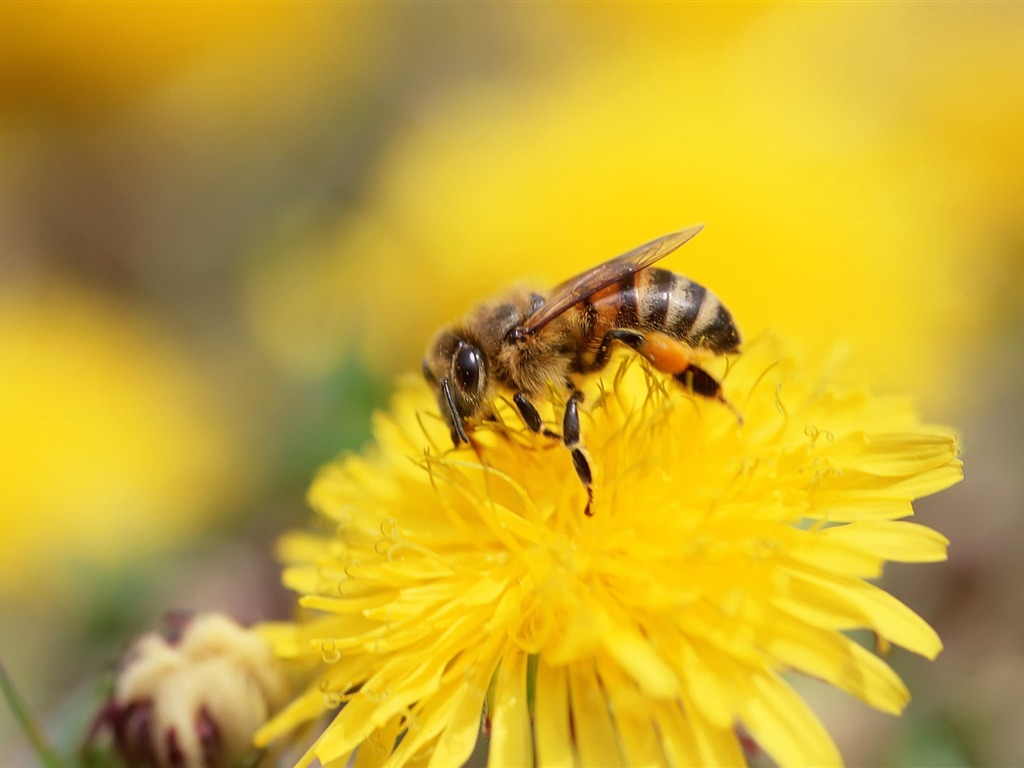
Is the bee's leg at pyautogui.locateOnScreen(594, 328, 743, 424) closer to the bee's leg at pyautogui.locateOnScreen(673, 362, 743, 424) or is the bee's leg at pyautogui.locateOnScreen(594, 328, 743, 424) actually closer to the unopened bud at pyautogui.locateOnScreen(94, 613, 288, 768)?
the bee's leg at pyautogui.locateOnScreen(673, 362, 743, 424)

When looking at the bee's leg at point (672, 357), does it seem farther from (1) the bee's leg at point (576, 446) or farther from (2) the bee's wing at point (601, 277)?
(1) the bee's leg at point (576, 446)

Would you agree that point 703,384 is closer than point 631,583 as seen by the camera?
No

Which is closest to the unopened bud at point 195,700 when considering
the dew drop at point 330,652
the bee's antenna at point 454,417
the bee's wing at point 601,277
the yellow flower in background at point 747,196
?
the dew drop at point 330,652

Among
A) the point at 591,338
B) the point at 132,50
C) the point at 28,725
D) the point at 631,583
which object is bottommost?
the point at 631,583

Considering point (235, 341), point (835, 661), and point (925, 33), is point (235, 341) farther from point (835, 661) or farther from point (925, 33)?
point (835, 661)

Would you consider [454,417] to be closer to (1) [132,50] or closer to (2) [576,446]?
(2) [576,446]

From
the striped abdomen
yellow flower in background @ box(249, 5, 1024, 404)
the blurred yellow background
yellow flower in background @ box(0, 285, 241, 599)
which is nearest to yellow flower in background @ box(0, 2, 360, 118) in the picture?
the blurred yellow background

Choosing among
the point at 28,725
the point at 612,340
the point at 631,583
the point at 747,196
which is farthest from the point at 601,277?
the point at 747,196
